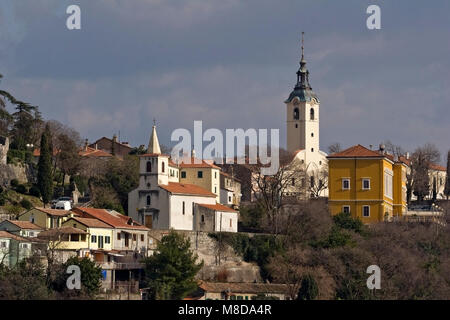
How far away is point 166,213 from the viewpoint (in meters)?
96.1

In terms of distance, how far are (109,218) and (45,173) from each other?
27.1 ft

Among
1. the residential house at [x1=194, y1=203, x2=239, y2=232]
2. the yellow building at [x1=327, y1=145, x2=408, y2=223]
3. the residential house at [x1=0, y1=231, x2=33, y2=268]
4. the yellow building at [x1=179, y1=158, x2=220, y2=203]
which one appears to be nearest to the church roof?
the yellow building at [x1=179, y1=158, x2=220, y2=203]

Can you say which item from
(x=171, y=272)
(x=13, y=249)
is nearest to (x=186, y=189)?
(x=171, y=272)

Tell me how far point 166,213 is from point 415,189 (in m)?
30.1

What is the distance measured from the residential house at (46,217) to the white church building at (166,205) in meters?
Answer: 7.13

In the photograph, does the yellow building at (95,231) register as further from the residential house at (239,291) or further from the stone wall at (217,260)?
the residential house at (239,291)

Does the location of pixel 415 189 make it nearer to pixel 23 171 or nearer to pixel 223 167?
pixel 223 167

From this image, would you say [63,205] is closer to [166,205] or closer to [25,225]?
[166,205]

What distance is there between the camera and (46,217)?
9012 cm

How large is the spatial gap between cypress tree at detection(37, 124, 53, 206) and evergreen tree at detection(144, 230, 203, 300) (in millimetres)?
13513

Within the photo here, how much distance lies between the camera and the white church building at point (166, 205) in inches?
3792
